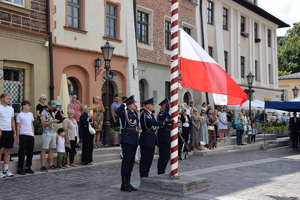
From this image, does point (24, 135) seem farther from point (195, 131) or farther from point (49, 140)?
point (195, 131)

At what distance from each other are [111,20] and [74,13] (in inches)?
96.8

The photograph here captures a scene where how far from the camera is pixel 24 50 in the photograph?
55.5ft

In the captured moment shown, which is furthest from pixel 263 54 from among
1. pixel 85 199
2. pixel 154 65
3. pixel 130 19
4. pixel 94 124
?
pixel 85 199

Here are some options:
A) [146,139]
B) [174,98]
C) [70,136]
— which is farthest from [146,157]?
[70,136]

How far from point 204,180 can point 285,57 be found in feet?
202

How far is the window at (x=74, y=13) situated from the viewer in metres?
19.4

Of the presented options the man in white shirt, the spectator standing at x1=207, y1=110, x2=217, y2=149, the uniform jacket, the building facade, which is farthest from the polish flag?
the spectator standing at x1=207, y1=110, x2=217, y2=149

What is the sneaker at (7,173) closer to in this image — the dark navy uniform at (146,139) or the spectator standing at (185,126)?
the dark navy uniform at (146,139)

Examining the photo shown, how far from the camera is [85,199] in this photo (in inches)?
316

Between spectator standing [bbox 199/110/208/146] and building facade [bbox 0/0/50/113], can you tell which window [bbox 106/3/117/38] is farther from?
spectator standing [bbox 199/110/208/146]

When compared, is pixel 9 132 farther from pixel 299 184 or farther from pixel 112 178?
pixel 299 184

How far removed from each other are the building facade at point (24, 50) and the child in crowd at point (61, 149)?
4.98m

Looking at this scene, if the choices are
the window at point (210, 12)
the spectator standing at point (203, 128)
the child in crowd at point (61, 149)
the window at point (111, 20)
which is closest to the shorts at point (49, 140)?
the child in crowd at point (61, 149)

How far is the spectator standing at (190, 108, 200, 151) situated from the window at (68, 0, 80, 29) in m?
6.59
